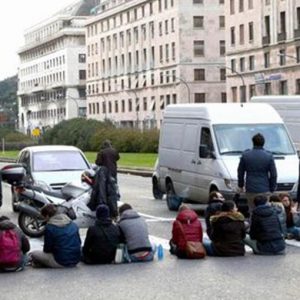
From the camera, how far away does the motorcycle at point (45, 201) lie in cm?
1902

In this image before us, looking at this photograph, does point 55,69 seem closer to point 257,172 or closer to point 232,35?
point 232,35

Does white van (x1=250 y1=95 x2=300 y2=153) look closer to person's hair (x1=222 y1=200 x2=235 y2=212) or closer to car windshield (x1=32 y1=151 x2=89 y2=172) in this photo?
car windshield (x1=32 y1=151 x2=89 y2=172)

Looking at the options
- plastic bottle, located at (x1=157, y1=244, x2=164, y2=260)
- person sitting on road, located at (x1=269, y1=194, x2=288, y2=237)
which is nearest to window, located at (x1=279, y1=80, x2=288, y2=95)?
person sitting on road, located at (x1=269, y1=194, x2=288, y2=237)

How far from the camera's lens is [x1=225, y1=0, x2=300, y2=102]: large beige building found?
294 feet

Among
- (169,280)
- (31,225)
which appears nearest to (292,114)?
(31,225)

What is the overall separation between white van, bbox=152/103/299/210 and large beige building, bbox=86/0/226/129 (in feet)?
306

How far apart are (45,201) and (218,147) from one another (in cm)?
444

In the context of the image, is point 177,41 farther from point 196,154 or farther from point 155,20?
point 196,154

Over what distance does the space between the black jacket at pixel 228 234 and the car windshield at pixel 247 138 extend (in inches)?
259

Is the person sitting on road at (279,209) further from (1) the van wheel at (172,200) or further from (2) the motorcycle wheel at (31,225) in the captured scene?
(1) the van wheel at (172,200)

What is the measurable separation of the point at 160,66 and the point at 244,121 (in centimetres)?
10260

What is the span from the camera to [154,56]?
12650cm

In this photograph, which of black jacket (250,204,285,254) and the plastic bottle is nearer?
the plastic bottle

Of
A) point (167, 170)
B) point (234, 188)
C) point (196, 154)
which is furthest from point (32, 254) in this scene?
point (167, 170)
